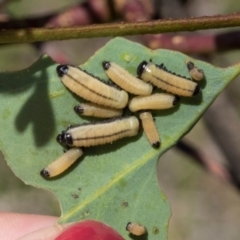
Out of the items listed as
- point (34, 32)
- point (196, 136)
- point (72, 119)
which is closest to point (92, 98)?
point (72, 119)

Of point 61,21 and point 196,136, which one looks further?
point 196,136

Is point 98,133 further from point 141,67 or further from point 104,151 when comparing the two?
point 141,67

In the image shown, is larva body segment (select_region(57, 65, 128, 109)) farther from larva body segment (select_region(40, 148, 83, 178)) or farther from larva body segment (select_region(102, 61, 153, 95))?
larva body segment (select_region(40, 148, 83, 178))

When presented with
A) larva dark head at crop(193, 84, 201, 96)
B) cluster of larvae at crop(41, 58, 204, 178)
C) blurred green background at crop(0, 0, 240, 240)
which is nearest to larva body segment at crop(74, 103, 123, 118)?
cluster of larvae at crop(41, 58, 204, 178)

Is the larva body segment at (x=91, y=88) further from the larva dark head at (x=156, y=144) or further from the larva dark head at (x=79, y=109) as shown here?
the larva dark head at (x=156, y=144)

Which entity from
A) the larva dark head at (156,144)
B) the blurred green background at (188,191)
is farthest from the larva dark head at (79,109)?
the blurred green background at (188,191)

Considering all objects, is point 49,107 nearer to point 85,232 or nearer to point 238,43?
point 85,232
